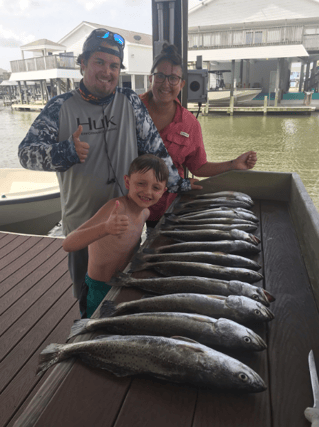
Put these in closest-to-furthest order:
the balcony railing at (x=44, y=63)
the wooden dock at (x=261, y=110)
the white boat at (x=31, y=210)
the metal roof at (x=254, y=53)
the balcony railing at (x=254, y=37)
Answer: the white boat at (x=31, y=210)
the wooden dock at (x=261, y=110)
the metal roof at (x=254, y=53)
the balcony railing at (x=254, y=37)
the balcony railing at (x=44, y=63)

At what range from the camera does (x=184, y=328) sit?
4.32 ft

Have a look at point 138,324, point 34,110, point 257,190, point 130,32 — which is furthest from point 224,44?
point 138,324

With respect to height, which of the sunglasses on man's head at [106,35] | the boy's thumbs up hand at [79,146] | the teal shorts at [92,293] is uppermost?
the sunglasses on man's head at [106,35]

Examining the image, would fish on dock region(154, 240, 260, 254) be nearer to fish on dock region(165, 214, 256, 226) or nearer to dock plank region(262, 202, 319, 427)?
dock plank region(262, 202, 319, 427)

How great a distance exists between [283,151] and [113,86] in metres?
12.9

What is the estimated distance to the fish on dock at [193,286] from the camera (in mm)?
1511

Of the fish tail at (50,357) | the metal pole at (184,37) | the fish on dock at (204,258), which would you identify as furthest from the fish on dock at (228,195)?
the fish tail at (50,357)

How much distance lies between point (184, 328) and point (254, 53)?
25.5 m

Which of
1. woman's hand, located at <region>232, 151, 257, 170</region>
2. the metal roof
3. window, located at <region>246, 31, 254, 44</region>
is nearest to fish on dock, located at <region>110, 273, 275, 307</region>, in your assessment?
woman's hand, located at <region>232, 151, 257, 170</region>

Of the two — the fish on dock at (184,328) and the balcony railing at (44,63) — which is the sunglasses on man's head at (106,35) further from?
the balcony railing at (44,63)

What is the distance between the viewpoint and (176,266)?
1848 mm

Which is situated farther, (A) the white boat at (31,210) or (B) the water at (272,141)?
(B) the water at (272,141)

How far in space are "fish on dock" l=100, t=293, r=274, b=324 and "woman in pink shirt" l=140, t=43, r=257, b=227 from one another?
5.07ft

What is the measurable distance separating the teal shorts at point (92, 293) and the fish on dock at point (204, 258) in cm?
36
